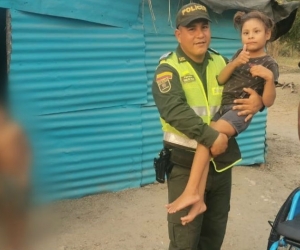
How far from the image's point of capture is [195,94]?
2.60 m

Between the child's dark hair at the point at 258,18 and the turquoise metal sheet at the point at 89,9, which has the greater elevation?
the turquoise metal sheet at the point at 89,9

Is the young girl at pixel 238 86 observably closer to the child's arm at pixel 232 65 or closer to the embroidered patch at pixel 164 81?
the child's arm at pixel 232 65

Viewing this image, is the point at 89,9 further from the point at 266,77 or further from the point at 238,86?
the point at 266,77

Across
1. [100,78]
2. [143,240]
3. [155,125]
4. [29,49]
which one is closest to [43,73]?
[29,49]

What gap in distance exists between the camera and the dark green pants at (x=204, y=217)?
270cm

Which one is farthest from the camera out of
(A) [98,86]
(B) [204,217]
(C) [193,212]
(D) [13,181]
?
(A) [98,86]

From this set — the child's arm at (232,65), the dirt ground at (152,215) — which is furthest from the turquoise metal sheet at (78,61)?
the child's arm at (232,65)

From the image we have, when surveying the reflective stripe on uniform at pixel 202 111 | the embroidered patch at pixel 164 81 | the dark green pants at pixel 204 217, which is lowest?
the dark green pants at pixel 204 217

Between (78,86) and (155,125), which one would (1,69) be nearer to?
(78,86)

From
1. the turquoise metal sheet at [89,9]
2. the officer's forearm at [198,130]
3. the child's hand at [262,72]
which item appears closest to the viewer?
the officer's forearm at [198,130]

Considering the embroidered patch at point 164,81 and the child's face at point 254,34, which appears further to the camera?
the child's face at point 254,34

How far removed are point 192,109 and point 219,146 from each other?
248 mm

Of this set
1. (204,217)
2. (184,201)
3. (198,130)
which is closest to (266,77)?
(198,130)

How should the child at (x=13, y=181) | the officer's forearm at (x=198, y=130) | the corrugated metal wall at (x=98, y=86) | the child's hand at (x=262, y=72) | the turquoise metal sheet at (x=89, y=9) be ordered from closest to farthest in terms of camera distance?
1. the child at (x=13, y=181)
2. the officer's forearm at (x=198, y=130)
3. the child's hand at (x=262, y=72)
4. the turquoise metal sheet at (x=89, y=9)
5. the corrugated metal wall at (x=98, y=86)
